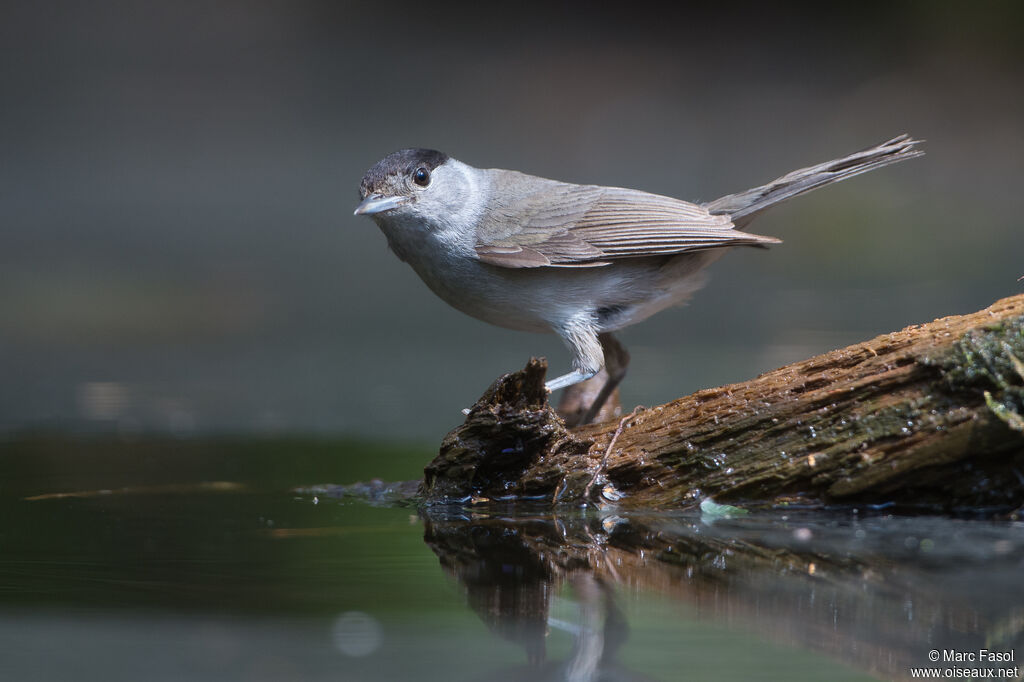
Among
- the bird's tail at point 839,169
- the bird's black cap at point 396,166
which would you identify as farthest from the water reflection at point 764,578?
the bird's tail at point 839,169

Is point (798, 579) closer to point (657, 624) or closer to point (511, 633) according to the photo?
point (657, 624)

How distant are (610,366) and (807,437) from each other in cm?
141

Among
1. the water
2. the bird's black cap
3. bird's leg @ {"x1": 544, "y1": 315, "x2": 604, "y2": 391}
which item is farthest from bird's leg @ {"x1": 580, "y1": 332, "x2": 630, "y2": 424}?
the water

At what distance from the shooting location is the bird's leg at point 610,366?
4.65m

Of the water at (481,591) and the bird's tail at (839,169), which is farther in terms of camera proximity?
the bird's tail at (839,169)

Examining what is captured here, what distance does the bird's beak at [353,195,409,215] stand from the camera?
396 centimetres

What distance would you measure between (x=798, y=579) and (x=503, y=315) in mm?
1928

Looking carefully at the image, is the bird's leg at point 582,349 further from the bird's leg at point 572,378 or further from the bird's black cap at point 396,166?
the bird's black cap at point 396,166

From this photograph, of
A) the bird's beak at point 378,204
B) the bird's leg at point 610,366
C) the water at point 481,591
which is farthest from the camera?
the bird's leg at point 610,366

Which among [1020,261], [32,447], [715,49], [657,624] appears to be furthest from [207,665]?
[715,49]

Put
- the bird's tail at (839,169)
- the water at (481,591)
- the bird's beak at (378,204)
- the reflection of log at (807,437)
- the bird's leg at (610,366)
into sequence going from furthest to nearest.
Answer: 1. the bird's leg at (610,366)
2. the bird's tail at (839,169)
3. the bird's beak at (378,204)
4. the reflection of log at (807,437)
5. the water at (481,591)

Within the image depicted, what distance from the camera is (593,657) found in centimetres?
219

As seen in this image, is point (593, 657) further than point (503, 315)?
No

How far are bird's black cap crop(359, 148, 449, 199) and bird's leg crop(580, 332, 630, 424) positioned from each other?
108 cm
